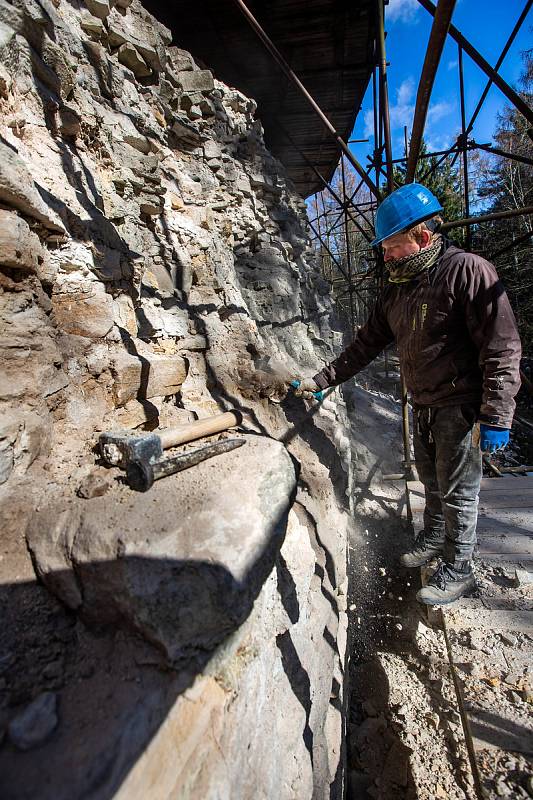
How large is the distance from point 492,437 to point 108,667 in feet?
6.39

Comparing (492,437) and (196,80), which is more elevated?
(196,80)

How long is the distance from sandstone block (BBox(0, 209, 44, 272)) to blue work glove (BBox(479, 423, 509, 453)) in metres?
2.36

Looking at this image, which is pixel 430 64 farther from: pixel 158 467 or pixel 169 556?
pixel 169 556

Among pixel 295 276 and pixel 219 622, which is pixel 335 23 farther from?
pixel 219 622

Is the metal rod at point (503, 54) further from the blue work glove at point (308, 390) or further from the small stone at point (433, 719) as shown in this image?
the small stone at point (433, 719)

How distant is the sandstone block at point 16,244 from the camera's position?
1480mm

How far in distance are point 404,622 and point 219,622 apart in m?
2.25

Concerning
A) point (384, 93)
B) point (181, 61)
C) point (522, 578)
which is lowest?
point (522, 578)

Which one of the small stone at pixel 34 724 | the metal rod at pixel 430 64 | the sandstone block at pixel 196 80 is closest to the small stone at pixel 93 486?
the small stone at pixel 34 724

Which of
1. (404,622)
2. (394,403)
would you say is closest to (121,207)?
(404,622)

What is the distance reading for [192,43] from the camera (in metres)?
5.16

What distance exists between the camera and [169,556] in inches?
45.1

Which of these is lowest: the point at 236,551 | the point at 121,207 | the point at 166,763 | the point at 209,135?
the point at 166,763

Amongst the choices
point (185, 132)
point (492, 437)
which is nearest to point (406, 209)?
point (492, 437)
